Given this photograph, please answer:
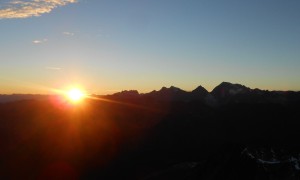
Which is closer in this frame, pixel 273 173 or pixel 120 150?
pixel 273 173

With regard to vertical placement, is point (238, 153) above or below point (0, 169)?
above

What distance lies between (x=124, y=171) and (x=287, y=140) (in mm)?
77610

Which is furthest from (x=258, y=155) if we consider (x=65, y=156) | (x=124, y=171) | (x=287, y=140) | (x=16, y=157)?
(x=16, y=157)

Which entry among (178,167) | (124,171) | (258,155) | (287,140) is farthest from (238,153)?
(287,140)

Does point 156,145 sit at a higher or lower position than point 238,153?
lower

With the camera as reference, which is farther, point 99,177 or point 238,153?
point 99,177

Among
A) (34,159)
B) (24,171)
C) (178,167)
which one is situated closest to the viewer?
(178,167)

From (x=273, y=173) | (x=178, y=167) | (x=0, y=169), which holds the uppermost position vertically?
(x=273, y=173)

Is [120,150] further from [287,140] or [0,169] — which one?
[287,140]

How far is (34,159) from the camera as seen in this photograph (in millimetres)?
184250

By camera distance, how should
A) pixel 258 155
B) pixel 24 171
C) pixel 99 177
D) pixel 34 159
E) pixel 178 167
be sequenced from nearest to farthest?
pixel 258 155, pixel 178 167, pixel 99 177, pixel 24 171, pixel 34 159

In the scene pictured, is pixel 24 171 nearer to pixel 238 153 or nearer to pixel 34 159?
pixel 34 159

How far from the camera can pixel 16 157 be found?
613 ft

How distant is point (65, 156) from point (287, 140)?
105m
